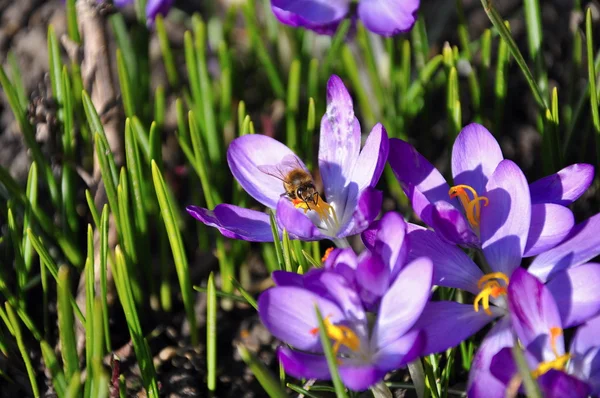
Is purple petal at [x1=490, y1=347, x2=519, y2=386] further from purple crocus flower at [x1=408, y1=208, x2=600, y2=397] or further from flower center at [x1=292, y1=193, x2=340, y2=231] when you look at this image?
flower center at [x1=292, y1=193, x2=340, y2=231]

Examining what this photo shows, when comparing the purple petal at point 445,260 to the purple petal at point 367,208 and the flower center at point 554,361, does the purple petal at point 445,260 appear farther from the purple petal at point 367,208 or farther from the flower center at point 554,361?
the flower center at point 554,361

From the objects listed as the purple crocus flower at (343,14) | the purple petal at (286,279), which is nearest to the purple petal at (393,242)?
the purple petal at (286,279)

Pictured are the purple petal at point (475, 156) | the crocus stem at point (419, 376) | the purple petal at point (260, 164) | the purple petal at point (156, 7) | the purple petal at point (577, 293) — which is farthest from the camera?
the purple petal at point (156, 7)

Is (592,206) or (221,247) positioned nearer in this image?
(221,247)

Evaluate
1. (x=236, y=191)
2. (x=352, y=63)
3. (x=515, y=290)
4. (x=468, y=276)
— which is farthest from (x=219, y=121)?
(x=515, y=290)

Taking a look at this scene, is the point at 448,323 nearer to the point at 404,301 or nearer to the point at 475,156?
the point at 404,301

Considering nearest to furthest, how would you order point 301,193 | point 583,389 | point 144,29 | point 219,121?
point 583,389 → point 301,193 → point 219,121 → point 144,29

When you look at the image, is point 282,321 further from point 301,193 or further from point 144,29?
point 144,29
